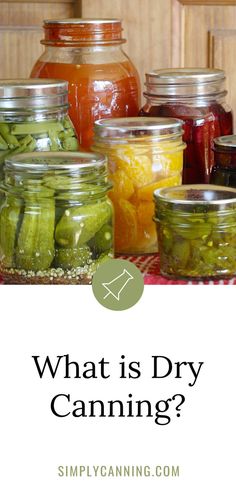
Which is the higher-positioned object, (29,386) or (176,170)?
(176,170)

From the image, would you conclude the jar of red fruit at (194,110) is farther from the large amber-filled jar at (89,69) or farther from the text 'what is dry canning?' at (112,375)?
the text 'what is dry canning?' at (112,375)

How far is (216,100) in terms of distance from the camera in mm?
1130

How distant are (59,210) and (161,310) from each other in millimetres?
129

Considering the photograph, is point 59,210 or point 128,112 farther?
point 128,112

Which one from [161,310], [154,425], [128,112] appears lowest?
[154,425]

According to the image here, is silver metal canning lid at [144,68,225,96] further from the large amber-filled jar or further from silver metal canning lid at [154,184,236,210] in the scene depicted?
silver metal canning lid at [154,184,236,210]

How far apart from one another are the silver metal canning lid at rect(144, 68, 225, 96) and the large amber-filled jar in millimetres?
52

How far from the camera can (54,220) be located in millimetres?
888

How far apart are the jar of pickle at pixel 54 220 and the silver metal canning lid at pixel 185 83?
0.74ft

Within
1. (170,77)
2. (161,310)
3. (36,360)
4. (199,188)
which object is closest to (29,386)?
(36,360)

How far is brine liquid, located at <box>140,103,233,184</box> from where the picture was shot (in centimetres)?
110

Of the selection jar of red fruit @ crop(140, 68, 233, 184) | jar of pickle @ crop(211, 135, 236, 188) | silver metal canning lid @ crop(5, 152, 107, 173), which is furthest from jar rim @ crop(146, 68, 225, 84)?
silver metal canning lid @ crop(5, 152, 107, 173)

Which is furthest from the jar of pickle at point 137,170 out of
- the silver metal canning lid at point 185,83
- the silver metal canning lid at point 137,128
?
the silver metal canning lid at point 185,83

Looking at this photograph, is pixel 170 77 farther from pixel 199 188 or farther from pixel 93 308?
pixel 93 308
